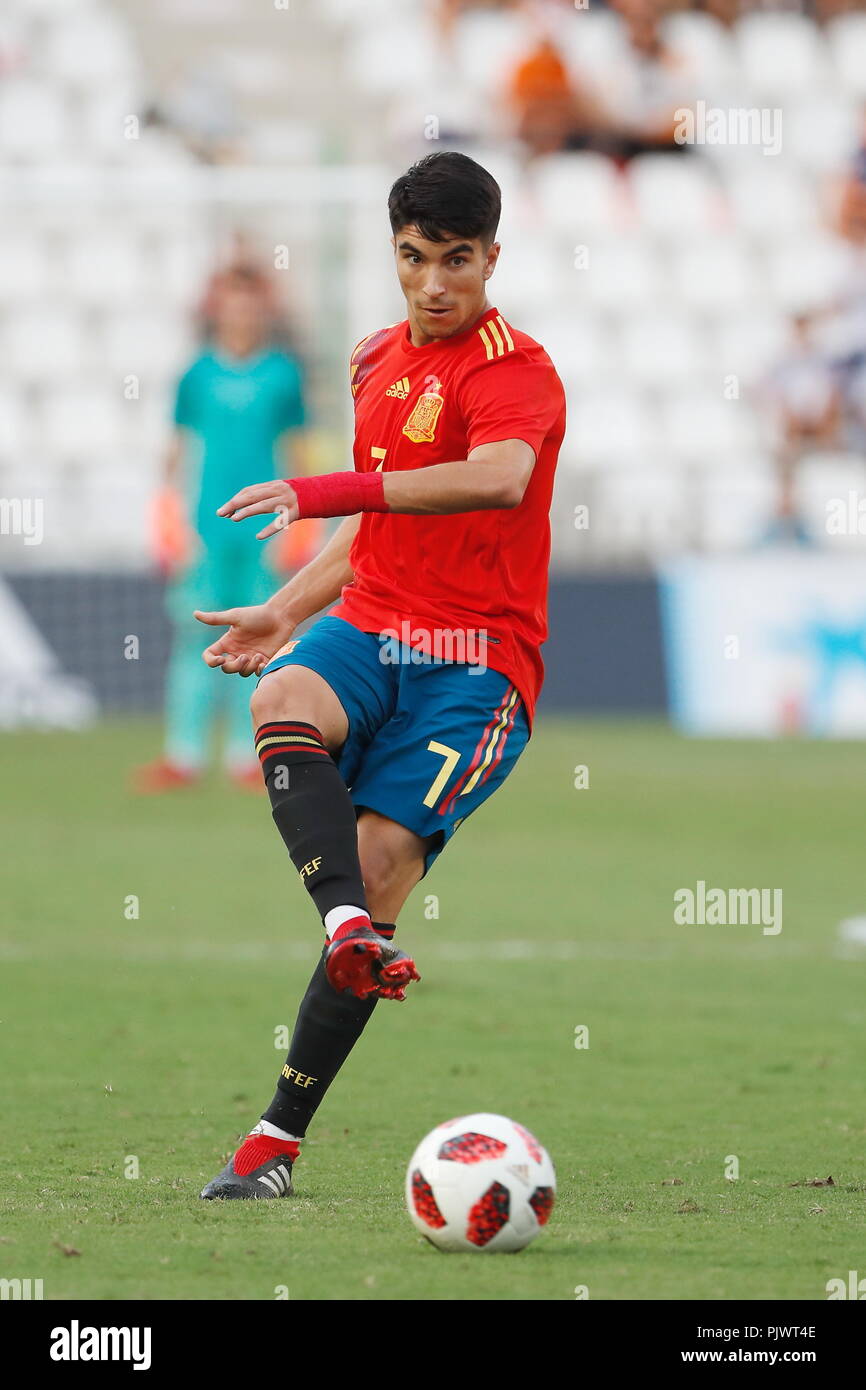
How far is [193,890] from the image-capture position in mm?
9234

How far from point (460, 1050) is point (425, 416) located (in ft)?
7.63

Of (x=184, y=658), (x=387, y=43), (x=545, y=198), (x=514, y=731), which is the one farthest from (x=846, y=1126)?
(x=387, y=43)

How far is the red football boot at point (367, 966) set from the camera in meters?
4.01

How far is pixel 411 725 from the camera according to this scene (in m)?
4.58

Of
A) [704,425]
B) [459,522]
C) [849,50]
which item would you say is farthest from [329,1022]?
[849,50]

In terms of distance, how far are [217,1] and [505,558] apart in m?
18.0

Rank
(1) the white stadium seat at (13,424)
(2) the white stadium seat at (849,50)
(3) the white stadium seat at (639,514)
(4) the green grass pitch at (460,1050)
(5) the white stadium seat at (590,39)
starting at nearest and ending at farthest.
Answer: (4) the green grass pitch at (460,1050) → (3) the white stadium seat at (639,514) → (1) the white stadium seat at (13,424) → (5) the white stadium seat at (590,39) → (2) the white stadium seat at (849,50)

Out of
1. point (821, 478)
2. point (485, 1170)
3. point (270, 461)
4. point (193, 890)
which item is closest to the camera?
point (485, 1170)

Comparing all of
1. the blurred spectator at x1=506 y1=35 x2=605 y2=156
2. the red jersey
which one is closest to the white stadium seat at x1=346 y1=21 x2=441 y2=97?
the blurred spectator at x1=506 y1=35 x2=605 y2=156

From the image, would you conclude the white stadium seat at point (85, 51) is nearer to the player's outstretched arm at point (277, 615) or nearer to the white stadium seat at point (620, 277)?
the white stadium seat at point (620, 277)

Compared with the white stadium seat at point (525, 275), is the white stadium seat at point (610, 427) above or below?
below

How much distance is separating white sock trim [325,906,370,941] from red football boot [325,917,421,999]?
0.08 m

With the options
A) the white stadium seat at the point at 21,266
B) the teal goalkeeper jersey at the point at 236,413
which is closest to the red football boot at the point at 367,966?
the teal goalkeeper jersey at the point at 236,413

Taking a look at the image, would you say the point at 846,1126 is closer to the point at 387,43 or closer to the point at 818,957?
the point at 818,957
